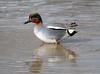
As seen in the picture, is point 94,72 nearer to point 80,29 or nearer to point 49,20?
point 80,29

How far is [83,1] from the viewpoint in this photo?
569 inches

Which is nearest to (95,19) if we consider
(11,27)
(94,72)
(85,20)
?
(85,20)

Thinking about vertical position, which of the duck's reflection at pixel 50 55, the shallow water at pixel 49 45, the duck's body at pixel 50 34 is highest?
the duck's body at pixel 50 34

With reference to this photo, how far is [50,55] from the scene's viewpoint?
973 cm

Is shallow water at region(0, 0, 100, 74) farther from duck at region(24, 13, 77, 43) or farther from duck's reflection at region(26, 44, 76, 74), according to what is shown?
duck at region(24, 13, 77, 43)

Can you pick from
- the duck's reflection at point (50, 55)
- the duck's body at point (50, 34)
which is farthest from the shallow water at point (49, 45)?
Answer: the duck's body at point (50, 34)

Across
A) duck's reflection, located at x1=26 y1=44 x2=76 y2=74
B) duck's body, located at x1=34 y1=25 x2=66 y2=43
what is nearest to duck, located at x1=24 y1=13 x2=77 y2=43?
duck's body, located at x1=34 y1=25 x2=66 y2=43

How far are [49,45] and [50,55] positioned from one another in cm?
85

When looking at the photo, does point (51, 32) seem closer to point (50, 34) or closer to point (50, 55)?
point (50, 34)

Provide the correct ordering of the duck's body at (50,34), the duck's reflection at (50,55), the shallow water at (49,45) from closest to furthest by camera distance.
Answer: the shallow water at (49,45)
the duck's reflection at (50,55)
the duck's body at (50,34)

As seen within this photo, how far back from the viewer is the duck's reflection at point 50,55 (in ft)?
30.1

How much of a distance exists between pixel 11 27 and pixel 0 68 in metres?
2.75

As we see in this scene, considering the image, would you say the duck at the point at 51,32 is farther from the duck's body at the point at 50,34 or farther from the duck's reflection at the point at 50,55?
the duck's reflection at the point at 50,55

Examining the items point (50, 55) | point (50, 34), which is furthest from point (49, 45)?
point (50, 55)
